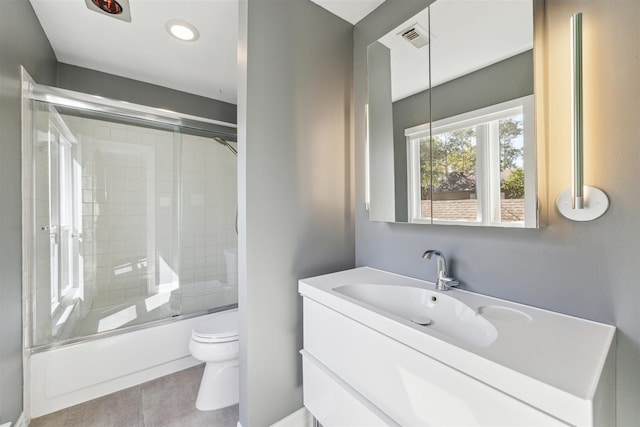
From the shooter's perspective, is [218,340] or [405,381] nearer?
[405,381]

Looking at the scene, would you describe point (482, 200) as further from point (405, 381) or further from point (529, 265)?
point (405, 381)

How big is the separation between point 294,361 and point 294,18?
1852 mm

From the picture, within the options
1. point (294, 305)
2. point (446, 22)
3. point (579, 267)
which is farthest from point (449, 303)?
point (446, 22)

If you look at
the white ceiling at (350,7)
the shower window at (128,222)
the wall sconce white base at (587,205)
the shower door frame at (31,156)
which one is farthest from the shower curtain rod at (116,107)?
the wall sconce white base at (587,205)

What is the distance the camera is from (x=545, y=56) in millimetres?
1002

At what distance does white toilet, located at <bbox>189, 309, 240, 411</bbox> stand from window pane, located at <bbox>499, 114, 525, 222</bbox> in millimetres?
1588

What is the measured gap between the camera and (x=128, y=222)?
2602 mm

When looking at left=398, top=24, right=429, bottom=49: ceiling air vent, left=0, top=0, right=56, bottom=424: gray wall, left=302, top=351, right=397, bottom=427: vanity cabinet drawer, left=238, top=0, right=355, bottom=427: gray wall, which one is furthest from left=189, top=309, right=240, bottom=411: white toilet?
left=398, top=24, right=429, bottom=49: ceiling air vent

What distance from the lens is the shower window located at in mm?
1958

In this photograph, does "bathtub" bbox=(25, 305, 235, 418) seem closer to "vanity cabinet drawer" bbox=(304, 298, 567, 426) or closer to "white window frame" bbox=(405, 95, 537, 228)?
"vanity cabinet drawer" bbox=(304, 298, 567, 426)

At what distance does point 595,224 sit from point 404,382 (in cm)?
79

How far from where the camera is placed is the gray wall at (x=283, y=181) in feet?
4.46

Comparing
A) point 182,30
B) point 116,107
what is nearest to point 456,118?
point 182,30

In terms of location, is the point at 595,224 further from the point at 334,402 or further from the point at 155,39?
the point at 155,39
